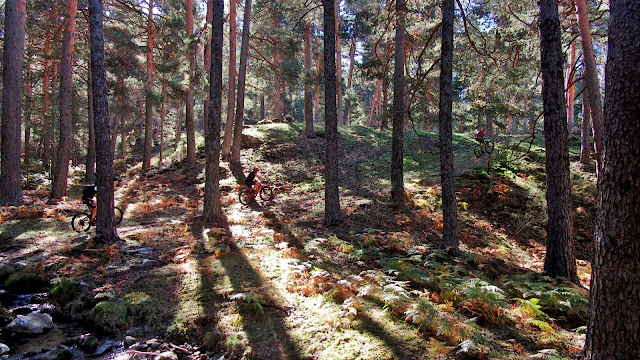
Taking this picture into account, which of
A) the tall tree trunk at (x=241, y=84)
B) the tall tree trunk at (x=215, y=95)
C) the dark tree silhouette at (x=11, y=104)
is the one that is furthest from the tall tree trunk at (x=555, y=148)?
the dark tree silhouette at (x=11, y=104)

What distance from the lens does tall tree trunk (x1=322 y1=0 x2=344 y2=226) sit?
9695 mm

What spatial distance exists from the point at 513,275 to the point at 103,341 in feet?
25.7

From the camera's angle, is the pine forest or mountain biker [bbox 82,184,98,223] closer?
the pine forest

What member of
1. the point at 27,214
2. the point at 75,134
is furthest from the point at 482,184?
the point at 75,134

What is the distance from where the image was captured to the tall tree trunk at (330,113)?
9695 millimetres

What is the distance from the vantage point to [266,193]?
46.0 ft

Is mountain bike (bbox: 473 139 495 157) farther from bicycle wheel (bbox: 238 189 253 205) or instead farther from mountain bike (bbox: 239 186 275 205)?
bicycle wheel (bbox: 238 189 253 205)

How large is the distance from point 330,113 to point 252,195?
5.16 m

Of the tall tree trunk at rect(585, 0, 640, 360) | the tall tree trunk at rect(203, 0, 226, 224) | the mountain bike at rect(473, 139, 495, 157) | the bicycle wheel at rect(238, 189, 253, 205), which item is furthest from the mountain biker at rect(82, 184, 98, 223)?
the mountain bike at rect(473, 139, 495, 157)

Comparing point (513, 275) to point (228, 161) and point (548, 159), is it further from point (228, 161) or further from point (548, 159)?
point (228, 161)

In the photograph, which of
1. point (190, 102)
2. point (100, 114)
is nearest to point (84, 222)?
point (100, 114)

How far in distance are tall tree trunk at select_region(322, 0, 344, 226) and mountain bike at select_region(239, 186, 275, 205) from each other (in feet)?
13.7

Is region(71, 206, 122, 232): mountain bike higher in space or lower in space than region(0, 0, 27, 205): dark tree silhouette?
lower

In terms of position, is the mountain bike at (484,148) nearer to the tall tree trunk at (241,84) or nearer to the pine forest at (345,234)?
the pine forest at (345,234)
